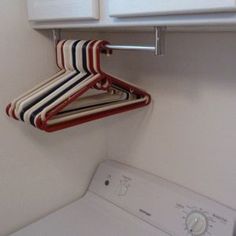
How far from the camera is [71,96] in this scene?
918mm

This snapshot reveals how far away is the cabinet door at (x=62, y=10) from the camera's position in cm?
82

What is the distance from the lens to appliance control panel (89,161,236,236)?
3.44 feet

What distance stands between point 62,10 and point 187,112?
1.91 feet

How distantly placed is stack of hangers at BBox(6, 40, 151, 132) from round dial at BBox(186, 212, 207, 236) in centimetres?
46

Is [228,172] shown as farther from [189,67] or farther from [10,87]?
[10,87]

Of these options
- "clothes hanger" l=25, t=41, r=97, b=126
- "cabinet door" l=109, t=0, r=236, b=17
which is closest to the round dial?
"clothes hanger" l=25, t=41, r=97, b=126

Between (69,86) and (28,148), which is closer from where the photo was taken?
(69,86)

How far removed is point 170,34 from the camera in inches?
44.4

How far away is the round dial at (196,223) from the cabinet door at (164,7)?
0.74 m

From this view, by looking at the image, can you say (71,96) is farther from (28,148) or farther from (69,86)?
(28,148)

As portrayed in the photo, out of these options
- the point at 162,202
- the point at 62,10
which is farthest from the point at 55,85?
the point at 162,202

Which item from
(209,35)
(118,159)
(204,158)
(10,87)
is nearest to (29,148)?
(10,87)

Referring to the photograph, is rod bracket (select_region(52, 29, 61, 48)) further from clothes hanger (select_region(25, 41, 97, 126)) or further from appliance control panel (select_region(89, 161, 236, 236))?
appliance control panel (select_region(89, 161, 236, 236))

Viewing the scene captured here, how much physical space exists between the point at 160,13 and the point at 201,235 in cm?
78
